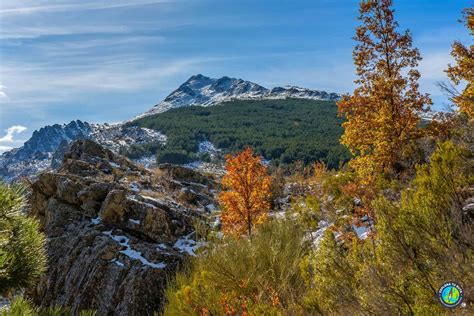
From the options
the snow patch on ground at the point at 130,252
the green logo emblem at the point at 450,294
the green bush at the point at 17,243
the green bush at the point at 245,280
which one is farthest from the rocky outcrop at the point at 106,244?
the green logo emblem at the point at 450,294

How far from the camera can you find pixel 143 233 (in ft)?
47.6

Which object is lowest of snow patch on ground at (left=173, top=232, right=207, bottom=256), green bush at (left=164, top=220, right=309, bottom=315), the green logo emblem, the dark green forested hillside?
snow patch on ground at (left=173, top=232, right=207, bottom=256)

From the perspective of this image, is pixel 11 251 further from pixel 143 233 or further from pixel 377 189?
pixel 143 233

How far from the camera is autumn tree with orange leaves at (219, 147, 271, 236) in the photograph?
16078mm

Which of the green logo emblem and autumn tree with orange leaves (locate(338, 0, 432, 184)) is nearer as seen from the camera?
the green logo emblem

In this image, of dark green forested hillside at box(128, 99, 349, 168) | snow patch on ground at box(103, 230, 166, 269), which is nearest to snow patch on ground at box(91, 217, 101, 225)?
snow patch on ground at box(103, 230, 166, 269)

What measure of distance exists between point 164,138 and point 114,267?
588 ft

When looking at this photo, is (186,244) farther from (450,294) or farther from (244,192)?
(450,294)

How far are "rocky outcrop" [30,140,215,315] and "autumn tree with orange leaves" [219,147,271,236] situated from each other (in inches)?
67.9

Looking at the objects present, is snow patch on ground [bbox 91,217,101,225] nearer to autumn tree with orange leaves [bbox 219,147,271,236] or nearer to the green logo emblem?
autumn tree with orange leaves [bbox 219,147,271,236]

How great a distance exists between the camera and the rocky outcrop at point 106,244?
12273 mm

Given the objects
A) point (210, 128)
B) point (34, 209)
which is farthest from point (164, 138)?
point (34, 209)

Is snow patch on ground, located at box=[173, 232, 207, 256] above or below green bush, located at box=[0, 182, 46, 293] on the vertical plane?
below

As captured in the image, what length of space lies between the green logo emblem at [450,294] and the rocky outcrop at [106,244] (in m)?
8.89
